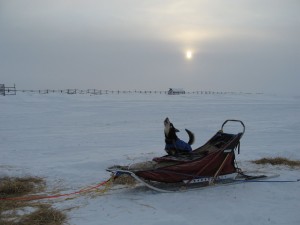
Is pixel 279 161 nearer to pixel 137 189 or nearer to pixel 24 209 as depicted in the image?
pixel 137 189

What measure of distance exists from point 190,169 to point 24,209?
2963 millimetres

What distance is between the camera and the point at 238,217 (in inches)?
219

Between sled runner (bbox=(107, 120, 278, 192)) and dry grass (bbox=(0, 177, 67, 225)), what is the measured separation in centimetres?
136

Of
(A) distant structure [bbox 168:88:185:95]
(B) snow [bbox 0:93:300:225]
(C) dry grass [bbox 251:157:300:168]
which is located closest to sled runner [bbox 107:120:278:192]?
(B) snow [bbox 0:93:300:225]

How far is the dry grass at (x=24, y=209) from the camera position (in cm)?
543

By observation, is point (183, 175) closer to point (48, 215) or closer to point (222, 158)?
point (222, 158)

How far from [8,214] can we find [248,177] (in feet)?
15.1

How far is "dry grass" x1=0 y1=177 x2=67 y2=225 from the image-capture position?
543cm

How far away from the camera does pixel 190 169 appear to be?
6926mm

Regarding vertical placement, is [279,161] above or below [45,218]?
above

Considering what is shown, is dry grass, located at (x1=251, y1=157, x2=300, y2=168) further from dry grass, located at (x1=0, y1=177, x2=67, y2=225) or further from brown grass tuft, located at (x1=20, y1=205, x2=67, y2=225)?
brown grass tuft, located at (x1=20, y1=205, x2=67, y2=225)

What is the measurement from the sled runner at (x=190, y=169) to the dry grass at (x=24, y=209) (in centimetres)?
136

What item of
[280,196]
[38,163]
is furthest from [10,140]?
[280,196]

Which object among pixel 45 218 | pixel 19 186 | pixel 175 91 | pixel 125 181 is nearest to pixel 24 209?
pixel 45 218
